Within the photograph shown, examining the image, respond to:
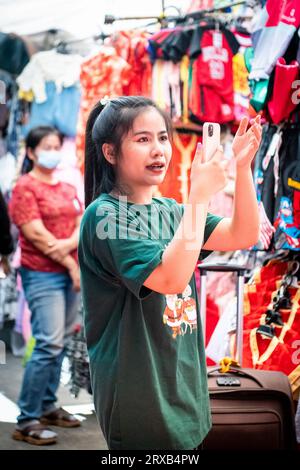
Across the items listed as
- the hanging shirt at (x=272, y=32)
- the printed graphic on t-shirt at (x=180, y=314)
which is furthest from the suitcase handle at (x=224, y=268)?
the printed graphic on t-shirt at (x=180, y=314)

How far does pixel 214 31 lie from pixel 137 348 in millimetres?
2478

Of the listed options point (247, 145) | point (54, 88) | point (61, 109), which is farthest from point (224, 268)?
point (54, 88)

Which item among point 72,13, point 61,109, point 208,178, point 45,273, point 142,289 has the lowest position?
point 45,273

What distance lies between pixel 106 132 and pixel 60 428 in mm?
2271

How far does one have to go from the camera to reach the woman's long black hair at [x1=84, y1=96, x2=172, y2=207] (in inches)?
58.9

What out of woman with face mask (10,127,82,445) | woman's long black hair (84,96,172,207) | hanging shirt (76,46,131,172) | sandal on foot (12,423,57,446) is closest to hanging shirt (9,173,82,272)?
woman with face mask (10,127,82,445)

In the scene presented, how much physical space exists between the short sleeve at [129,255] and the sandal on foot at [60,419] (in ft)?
7.32

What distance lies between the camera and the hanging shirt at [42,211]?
137 inches

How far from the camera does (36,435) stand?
10.6 feet

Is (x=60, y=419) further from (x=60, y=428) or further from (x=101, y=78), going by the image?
(x=101, y=78)

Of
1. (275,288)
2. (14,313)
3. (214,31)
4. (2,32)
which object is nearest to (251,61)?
(214,31)

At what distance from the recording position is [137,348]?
56.1 inches

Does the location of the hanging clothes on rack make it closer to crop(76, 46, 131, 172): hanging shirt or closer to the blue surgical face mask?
crop(76, 46, 131, 172): hanging shirt

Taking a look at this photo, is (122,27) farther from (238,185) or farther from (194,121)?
(238,185)
